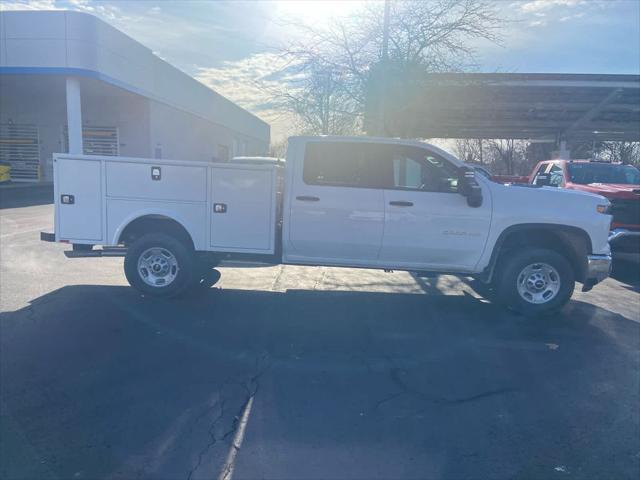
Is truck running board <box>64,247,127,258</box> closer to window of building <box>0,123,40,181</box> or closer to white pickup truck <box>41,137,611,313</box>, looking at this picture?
white pickup truck <box>41,137,611,313</box>

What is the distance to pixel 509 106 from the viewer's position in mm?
18016

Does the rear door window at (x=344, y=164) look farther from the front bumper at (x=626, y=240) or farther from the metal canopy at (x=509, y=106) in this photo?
the metal canopy at (x=509, y=106)

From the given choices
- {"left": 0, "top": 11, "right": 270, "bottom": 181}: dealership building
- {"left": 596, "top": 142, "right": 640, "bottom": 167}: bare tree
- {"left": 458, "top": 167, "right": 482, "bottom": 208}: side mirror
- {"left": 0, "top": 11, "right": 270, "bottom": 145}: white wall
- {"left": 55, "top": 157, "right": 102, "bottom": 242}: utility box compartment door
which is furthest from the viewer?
{"left": 596, "top": 142, "right": 640, "bottom": 167}: bare tree

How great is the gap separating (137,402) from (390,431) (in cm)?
202

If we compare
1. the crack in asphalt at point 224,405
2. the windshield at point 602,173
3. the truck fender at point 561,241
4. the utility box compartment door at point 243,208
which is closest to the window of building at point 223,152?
the windshield at point 602,173

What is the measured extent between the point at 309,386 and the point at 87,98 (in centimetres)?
2916

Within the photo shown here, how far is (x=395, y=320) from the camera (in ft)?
22.7

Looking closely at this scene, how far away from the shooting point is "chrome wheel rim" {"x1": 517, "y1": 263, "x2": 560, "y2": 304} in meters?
7.17

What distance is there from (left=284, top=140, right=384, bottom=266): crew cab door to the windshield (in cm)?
A: 690

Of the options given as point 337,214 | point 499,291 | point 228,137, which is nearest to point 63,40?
point 337,214

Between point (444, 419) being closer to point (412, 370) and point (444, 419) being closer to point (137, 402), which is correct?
point (412, 370)

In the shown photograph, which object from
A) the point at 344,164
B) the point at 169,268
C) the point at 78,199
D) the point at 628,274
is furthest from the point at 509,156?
the point at 78,199

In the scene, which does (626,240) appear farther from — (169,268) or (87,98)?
(87,98)

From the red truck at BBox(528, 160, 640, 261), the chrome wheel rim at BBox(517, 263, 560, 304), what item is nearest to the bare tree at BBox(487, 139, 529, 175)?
the red truck at BBox(528, 160, 640, 261)
